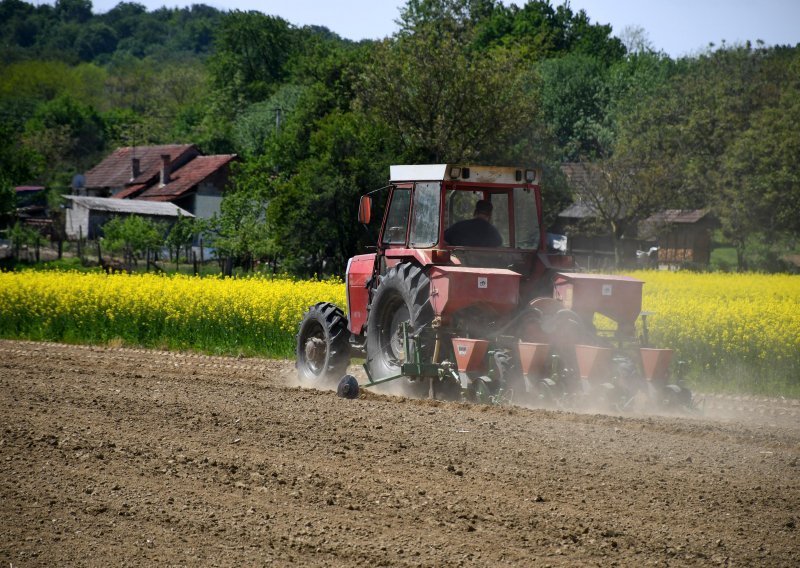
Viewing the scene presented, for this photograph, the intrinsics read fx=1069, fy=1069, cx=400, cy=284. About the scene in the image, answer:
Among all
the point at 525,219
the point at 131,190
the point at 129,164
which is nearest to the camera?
the point at 525,219

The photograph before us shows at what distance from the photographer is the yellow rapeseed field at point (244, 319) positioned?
16016 mm

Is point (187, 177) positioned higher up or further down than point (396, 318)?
higher up

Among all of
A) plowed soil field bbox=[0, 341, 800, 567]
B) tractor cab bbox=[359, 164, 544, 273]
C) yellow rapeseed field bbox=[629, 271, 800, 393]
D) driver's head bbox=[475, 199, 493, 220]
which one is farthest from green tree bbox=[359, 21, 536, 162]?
plowed soil field bbox=[0, 341, 800, 567]

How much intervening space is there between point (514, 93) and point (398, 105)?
4.88 meters

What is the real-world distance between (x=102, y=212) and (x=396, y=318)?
6096 centimetres

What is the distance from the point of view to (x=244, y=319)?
65.8 ft

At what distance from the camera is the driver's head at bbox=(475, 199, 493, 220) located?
12578 mm

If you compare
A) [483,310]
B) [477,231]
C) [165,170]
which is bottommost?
[483,310]

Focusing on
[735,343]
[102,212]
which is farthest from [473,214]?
[102,212]

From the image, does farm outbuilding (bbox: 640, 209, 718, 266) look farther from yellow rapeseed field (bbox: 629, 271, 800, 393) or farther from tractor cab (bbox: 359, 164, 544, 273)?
tractor cab (bbox: 359, 164, 544, 273)

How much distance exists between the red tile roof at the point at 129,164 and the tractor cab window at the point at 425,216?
233 ft

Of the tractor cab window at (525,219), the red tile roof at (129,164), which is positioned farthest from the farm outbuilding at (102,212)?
the tractor cab window at (525,219)

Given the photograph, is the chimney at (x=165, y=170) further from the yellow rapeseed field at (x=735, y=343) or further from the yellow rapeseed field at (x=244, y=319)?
the yellow rapeseed field at (x=735, y=343)

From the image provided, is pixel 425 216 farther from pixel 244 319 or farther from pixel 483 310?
pixel 244 319
